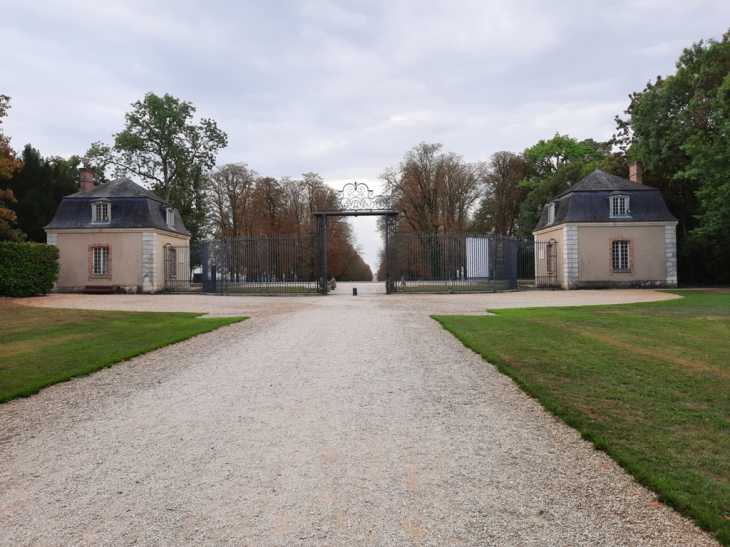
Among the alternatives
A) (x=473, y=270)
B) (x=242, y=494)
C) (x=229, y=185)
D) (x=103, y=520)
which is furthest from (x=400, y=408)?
(x=229, y=185)

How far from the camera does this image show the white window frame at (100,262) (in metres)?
26.5

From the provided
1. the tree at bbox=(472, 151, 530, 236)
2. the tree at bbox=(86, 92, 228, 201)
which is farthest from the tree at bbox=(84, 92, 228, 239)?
the tree at bbox=(472, 151, 530, 236)

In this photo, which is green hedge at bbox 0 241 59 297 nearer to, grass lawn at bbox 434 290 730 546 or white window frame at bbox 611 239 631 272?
grass lawn at bbox 434 290 730 546

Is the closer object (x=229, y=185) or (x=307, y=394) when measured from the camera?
(x=307, y=394)

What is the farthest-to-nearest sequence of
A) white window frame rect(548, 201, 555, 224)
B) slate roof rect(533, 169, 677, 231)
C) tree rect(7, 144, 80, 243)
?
1. tree rect(7, 144, 80, 243)
2. white window frame rect(548, 201, 555, 224)
3. slate roof rect(533, 169, 677, 231)

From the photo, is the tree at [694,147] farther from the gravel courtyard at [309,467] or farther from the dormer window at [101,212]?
the dormer window at [101,212]

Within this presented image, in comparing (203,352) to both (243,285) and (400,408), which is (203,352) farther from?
(243,285)

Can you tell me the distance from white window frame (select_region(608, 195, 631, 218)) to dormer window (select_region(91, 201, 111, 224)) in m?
25.7

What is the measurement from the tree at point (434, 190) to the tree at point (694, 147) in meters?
12.9

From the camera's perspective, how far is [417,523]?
2854 mm

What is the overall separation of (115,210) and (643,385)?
26.9 metres

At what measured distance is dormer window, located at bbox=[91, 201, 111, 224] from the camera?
87.9ft

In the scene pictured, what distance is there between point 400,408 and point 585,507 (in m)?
2.32

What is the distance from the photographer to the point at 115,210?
2706cm
